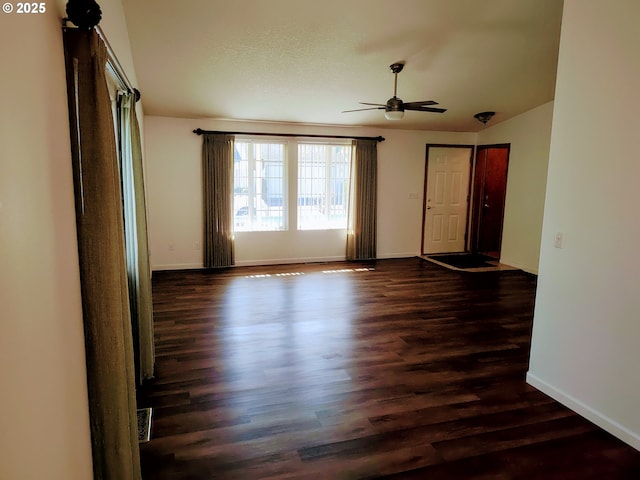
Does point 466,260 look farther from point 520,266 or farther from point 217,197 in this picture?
point 217,197

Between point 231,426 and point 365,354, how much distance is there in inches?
52.6

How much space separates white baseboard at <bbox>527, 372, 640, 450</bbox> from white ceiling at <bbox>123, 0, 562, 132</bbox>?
10.2 feet

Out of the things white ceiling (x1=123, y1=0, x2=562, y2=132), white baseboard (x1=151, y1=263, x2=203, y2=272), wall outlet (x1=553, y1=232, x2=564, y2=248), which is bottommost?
white baseboard (x1=151, y1=263, x2=203, y2=272)

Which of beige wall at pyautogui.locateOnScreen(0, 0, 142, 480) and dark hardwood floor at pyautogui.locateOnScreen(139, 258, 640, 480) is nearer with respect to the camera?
beige wall at pyautogui.locateOnScreen(0, 0, 142, 480)

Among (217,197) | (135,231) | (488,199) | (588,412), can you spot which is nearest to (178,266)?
(217,197)

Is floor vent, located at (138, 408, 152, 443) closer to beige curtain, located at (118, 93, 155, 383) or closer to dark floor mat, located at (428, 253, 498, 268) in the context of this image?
beige curtain, located at (118, 93, 155, 383)

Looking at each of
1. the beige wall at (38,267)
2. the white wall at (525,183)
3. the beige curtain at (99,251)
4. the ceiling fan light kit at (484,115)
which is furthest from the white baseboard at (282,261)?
the beige wall at (38,267)

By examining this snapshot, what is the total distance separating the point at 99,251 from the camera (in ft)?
4.78

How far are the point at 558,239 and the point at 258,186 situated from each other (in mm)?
4688

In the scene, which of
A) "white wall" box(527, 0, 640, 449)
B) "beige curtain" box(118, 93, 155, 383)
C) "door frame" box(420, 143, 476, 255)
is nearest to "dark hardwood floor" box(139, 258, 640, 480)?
"white wall" box(527, 0, 640, 449)

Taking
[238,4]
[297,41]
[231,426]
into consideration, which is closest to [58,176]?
[231,426]

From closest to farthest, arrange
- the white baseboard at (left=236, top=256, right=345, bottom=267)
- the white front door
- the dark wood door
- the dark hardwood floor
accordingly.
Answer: the dark hardwood floor → the white baseboard at (left=236, top=256, right=345, bottom=267) → the white front door → the dark wood door

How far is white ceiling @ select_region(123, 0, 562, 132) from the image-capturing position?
11.2ft

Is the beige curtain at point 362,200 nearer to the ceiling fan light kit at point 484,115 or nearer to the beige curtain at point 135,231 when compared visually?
the ceiling fan light kit at point 484,115
